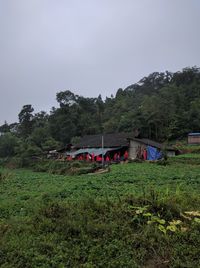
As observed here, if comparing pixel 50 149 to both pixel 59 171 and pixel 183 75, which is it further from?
pixel 183 75

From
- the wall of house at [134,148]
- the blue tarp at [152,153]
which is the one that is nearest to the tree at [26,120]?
the wall of house at [134,148]

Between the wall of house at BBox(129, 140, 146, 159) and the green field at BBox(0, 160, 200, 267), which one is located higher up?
the wall of house at BBox(129, 140, 146, 159)

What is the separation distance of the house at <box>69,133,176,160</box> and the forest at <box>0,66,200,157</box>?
5872 mm

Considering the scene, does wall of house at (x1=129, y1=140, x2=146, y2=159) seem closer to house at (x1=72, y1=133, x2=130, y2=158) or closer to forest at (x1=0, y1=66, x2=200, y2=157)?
house at (x1=72, y1=133, x2=130, y2=158)

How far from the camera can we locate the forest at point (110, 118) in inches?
2021

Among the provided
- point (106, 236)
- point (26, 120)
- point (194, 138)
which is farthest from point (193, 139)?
point (106, 236)

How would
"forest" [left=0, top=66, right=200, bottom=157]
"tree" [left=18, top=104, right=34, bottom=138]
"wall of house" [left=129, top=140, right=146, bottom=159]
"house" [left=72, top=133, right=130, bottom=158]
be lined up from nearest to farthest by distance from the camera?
"wall of house" [left=129, top=140, right=146, bottom=159] → "house" [left=72, top=133, right=130, bottom=158] → "forest" [left=0, top=66, right=200, bottom=157] → "tree" [left=18, top=104, right=34, bottom=138]

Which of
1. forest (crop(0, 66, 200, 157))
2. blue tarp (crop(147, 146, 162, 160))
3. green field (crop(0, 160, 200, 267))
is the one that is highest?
forest (crop(0, 66, 200, 157))

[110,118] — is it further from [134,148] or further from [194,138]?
[134,148]

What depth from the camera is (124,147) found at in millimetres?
39469

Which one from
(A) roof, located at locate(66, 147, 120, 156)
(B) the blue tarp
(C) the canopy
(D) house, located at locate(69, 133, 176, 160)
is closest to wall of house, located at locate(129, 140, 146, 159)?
(D) house, located at locate(69, 133, 176, 160)

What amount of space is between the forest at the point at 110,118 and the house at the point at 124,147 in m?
5.87

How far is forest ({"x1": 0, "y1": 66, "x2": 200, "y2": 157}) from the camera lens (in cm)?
5134

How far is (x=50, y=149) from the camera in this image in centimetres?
5119
